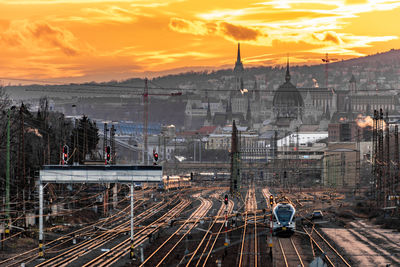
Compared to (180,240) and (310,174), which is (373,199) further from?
(310,174)

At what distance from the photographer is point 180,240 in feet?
181

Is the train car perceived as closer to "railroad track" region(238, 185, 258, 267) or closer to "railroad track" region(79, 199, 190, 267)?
"railroad track" region(238, 185, 258, 267)

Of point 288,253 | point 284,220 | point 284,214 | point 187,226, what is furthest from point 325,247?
point 187,226

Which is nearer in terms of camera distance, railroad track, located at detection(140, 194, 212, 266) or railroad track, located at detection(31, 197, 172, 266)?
railroad track, located at detection(31, 197, 172, 266)

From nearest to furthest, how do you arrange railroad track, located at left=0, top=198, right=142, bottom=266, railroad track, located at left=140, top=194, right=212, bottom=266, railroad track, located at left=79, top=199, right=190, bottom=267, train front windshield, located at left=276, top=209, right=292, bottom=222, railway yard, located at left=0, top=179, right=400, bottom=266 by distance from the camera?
railroad track, located at left=0, top=198, right=142, bottom=266, railroad track, located at left=79, top=199, right=190, bottom=267, railway yard, located at left=0, top=179, right=400, bottom=266, railroad track, located at left=140, top=194, right=212, bottom=266, train front windshield, located at left=276, top=209, right=292, bottom=222

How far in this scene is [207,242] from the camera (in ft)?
177

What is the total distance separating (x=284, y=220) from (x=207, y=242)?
684cm

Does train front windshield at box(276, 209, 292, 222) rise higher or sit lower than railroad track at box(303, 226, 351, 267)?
higher

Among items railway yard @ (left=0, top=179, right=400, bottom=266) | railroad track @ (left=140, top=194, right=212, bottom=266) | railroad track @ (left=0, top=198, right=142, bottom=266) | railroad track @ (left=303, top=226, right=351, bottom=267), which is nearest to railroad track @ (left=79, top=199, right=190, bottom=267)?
railway yard @ (left=0, top=179, right=400, bottom=266)

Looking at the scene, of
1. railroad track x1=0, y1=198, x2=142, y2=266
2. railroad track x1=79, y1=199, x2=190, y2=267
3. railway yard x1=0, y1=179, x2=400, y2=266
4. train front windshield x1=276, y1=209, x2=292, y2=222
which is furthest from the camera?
train front windshield x1=276, y1=209, x2=292, y2=222

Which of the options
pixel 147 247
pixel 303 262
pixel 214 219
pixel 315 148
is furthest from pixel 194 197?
pixel 315 148

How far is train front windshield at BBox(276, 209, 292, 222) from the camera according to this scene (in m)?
57.4

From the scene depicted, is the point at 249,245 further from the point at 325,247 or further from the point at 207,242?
the point at 325,247

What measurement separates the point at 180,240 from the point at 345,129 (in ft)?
486
